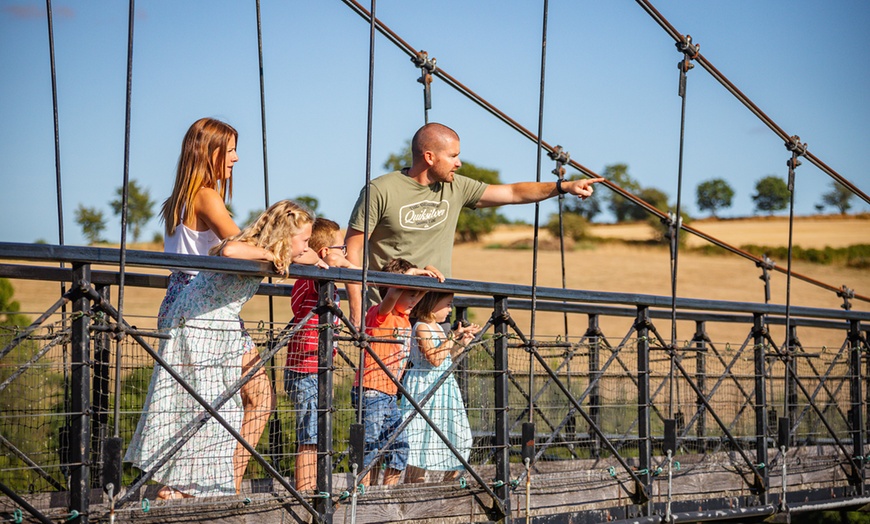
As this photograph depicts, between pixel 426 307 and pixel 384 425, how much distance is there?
2.28 ft

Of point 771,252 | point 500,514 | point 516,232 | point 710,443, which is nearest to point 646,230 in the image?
point 516,232

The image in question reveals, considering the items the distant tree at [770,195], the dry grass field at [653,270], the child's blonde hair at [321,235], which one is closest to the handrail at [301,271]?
the child's blonde hair at [321,235]

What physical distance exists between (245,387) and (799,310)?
4.59m

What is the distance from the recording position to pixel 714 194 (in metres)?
81.9

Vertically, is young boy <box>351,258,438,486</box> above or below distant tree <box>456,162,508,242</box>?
below

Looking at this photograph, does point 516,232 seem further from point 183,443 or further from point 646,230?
point 183,443

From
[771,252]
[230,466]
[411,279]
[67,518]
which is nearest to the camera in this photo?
[67,518]

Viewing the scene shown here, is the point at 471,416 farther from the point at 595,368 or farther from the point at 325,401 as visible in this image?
the point at 325,401

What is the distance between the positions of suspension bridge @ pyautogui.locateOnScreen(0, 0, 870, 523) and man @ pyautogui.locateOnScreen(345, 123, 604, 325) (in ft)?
1.55

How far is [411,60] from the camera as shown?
25.2 ft

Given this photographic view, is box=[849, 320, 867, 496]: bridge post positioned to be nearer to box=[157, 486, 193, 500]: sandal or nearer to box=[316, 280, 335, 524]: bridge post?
box=[316, 280, 335, 524]: bridge post

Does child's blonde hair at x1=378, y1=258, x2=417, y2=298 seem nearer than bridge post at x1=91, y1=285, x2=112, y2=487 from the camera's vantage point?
No

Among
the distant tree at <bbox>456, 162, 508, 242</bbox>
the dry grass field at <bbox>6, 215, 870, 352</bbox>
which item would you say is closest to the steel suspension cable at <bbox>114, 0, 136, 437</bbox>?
the dry grass field at <bbox>6, 215, 870, 352</bbox>

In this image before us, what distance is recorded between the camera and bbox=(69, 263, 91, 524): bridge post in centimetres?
401
